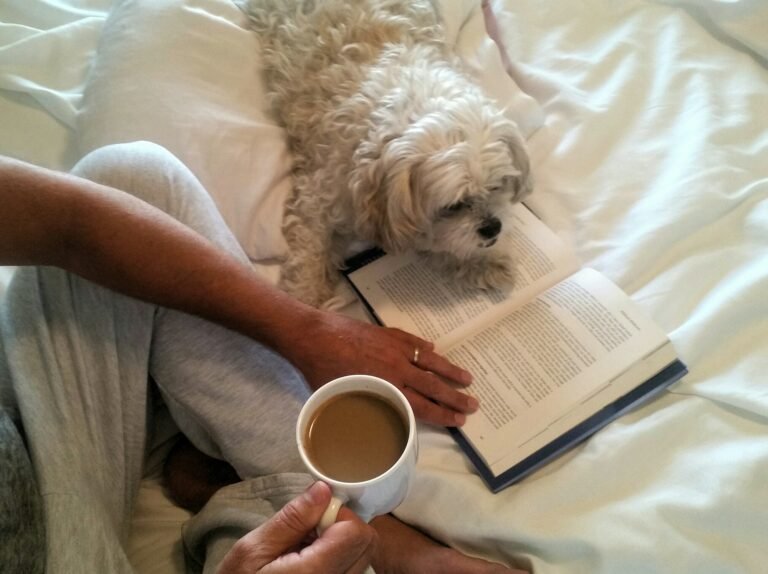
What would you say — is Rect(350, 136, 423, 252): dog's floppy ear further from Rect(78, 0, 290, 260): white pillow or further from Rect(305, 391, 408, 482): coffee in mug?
Rect(305, 391, 408, 482): coffee in mug

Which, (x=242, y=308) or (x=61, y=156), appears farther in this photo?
(x=61, y=156)

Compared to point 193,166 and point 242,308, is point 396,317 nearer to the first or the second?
point 242,308

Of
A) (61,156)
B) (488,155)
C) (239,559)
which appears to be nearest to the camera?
(239,559)

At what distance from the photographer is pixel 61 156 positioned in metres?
1.47

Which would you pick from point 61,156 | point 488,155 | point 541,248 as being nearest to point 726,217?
point 541,248

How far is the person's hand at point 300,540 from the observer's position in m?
0.69

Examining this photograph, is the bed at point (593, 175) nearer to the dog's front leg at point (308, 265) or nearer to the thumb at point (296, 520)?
the dog's front leg at point (308, 265)

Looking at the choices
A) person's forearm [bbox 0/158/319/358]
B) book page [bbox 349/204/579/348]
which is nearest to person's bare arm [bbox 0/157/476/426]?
person's forearm [bbox 0/158/319/358]

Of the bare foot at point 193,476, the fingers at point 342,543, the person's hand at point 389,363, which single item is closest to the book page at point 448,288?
the person's hand at point 389,363

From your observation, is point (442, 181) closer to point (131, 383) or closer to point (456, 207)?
point (456, 207)

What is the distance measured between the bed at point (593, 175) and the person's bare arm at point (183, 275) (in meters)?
0.16

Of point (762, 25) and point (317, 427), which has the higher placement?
point (762, 25)

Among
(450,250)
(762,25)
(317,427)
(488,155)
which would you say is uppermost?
(762,25)

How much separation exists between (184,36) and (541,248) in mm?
960
